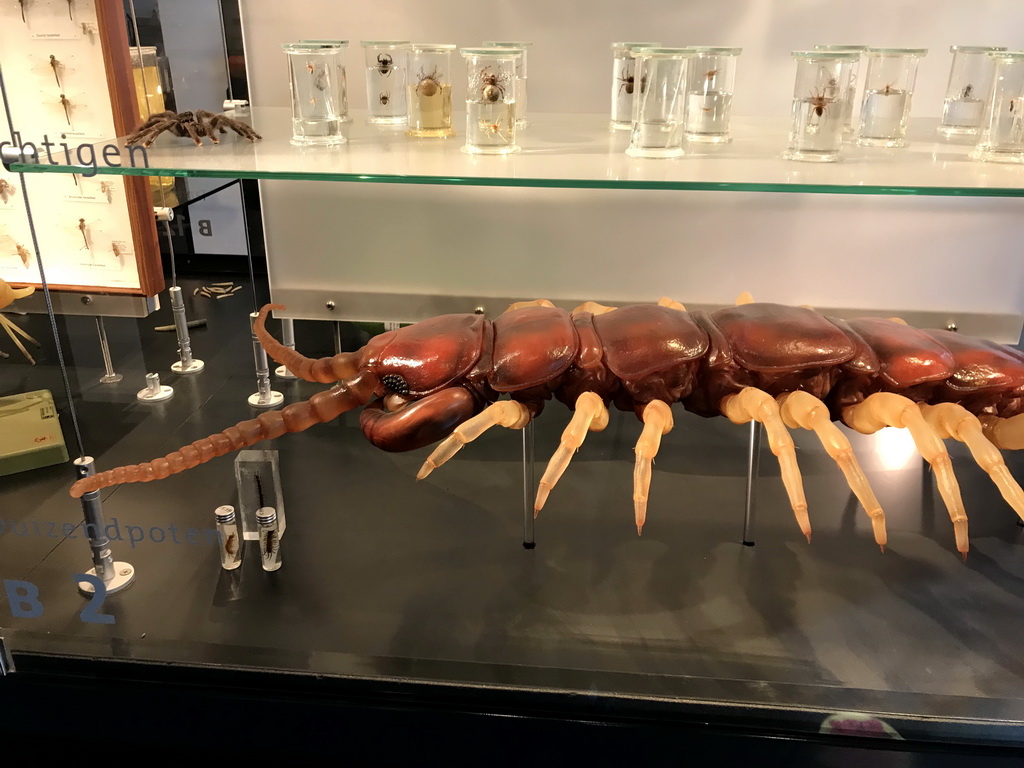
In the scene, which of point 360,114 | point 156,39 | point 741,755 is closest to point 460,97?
point 360,114

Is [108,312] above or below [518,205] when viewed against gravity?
below

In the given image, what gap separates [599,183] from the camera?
1098 millimetres

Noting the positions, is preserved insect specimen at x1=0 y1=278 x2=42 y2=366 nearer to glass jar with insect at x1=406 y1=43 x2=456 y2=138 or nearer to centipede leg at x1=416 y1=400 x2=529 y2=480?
glass jar with insect at x1=406 y1=43 x2=456 y2=138

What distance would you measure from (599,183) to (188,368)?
141cm

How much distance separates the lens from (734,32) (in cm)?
163

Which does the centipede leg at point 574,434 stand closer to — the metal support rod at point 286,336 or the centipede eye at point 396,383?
the centipede eye at point 396,383

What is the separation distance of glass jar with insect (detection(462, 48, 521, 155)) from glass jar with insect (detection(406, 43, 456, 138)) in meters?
0.15

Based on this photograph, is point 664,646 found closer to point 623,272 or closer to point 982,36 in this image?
point 623,272

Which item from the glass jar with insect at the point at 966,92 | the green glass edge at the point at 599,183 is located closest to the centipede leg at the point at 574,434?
the green glass edge at the point at 599,183

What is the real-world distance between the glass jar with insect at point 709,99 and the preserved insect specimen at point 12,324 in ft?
Result: 5.07

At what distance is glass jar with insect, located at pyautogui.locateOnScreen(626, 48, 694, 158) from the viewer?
1.18 metres

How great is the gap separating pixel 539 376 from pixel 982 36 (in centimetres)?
123

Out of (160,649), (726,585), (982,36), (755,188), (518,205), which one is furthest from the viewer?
(518,205)

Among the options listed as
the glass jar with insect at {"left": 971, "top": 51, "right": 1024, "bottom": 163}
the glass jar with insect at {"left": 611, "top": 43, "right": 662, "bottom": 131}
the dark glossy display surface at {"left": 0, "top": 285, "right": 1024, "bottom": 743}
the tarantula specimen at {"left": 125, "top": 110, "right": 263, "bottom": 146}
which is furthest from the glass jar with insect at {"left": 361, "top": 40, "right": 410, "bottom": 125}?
the glass jar with insect at {"left": 971, "top": 51, "right": 1024, "bottom": 163}
